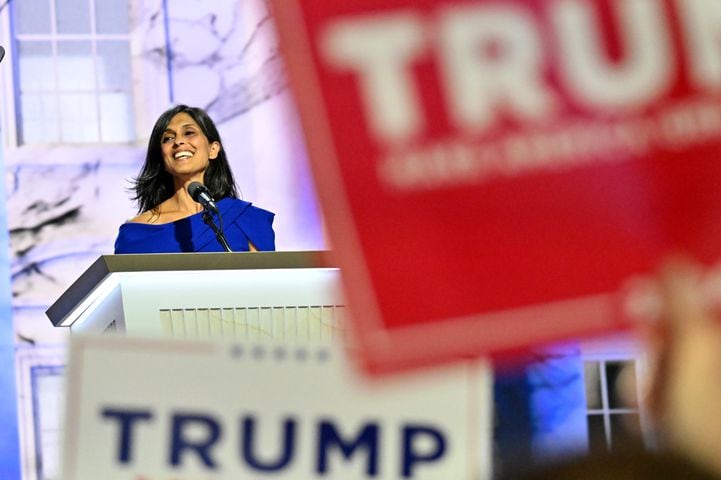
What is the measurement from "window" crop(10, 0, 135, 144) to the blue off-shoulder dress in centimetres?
275

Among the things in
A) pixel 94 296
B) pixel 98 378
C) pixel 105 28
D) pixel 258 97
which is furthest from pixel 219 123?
pixel 98 378

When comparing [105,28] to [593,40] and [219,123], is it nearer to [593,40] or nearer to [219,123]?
[219,123]

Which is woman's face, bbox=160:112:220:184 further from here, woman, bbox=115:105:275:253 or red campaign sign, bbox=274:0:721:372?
red campaign sign, bbox=274:0:721:372

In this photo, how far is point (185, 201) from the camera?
117 inches

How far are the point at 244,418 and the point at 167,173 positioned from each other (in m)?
2.38

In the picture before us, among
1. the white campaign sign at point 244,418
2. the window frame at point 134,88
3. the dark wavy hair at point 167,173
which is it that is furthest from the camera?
the window frame at point 134,88

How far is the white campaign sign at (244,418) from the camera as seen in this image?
0.79 metres

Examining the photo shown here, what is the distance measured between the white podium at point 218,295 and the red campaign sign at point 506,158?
1042mm

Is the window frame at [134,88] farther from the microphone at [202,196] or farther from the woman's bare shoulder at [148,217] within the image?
the microphone at [202,196]

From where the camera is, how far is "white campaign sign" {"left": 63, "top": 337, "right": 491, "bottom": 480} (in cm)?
79

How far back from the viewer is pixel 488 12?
70 centimetres

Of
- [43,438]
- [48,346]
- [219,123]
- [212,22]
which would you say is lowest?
[43,438]

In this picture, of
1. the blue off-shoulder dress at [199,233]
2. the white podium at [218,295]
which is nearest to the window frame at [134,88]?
the blue off-shoulder dress at [199,233]

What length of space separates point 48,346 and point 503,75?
15.6 ft
